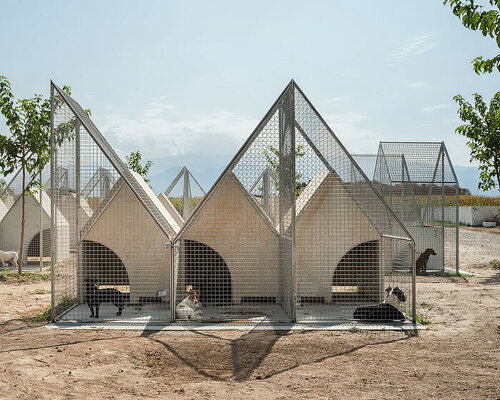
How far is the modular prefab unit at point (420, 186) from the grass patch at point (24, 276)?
32.8 feet

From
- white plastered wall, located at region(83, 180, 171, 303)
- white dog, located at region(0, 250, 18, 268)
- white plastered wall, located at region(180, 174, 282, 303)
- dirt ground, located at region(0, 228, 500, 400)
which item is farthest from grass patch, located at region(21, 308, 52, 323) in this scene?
white dog, located at region(0, 250, 18, 268)

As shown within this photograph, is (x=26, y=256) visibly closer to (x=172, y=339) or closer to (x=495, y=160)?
(x=172, y=339)

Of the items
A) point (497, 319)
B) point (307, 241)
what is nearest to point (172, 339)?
point (307, 241)

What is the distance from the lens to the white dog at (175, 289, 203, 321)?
26.8ft

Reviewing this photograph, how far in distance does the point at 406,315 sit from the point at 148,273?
4.59 meters

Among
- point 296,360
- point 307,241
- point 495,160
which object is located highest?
point 495,160

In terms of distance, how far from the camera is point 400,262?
1508cm

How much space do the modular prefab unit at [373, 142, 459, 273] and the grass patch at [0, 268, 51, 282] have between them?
10004 mm

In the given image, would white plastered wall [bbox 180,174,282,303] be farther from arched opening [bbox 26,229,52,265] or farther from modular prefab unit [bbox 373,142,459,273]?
arched opening [bbox 26,229,52,265]

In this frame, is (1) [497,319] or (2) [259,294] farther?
(2) [259,294]

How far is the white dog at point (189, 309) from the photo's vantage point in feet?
26.8

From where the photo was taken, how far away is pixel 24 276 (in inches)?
530

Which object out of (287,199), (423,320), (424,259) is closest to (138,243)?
(287,199)

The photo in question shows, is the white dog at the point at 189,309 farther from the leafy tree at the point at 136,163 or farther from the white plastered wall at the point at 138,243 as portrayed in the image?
the leafy tree at the point at 136,163
